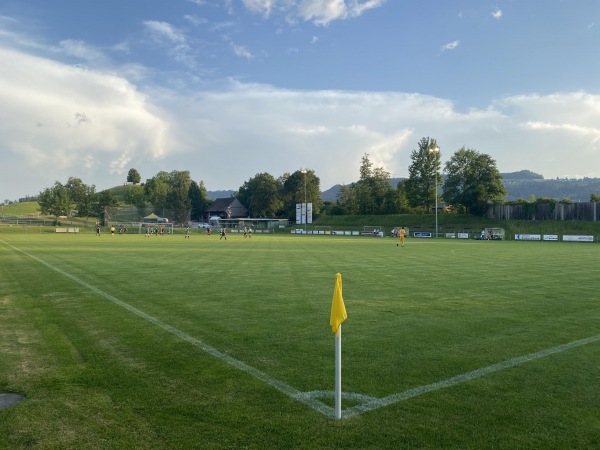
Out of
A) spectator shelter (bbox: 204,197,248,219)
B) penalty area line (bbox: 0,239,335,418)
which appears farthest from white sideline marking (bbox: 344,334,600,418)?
spectator shelter (bbox: 204,197,248,219)

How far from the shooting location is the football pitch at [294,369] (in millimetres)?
4207

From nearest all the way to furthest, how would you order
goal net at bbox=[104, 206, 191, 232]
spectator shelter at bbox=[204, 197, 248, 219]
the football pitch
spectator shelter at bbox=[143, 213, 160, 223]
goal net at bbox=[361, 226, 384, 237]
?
1. the football pitch
2. goal net at bbox=[361, 226, 384, 237]
3. goal net at bbox=[104, 206, 191, 232]
4. spectator shelter at bbox=[143, 213, 160, 223]
5. spectator shelter at bbox=[204, 197, 248, 219]

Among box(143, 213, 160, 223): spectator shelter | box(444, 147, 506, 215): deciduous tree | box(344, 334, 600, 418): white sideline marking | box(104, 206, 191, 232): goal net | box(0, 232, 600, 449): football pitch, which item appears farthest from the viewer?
box(143, 213, 160, 223): spectator shelter

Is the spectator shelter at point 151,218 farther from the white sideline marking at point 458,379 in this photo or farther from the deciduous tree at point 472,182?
the white sideline marking at point 458,379

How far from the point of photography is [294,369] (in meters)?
5.97

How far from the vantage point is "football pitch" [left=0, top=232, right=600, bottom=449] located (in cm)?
421

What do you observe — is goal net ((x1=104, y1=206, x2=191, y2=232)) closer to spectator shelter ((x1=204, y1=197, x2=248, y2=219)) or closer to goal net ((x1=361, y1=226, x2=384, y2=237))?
spectator shelter ((x1=204, y1=197, x2=248, y2=219))

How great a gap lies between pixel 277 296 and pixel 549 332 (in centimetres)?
635

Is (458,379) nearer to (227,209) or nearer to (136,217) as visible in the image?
(136,217)

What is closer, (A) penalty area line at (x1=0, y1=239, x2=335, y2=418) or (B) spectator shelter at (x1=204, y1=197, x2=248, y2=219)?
(A) penalty area line at (x1=0, y1=239, x2=335, y2=418)

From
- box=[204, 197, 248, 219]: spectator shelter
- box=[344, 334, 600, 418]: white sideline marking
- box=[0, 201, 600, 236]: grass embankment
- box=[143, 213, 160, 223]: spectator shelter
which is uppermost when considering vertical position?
box=[204, 197, 248, 219]: spectator shelter

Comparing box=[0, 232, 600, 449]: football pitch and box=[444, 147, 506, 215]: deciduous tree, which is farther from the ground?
box=[444, 147, 506, 215]: deciduous tree

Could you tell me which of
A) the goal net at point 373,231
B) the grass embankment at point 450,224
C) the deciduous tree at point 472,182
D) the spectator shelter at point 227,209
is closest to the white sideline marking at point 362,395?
the grass embankment at point 450,224

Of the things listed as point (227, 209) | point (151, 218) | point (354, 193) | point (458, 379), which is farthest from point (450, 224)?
point (458, 379)
